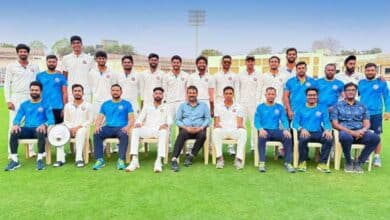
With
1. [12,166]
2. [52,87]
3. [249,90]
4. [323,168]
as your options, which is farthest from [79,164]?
[323,168]

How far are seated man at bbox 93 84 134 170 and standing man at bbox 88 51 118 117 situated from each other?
423 mm

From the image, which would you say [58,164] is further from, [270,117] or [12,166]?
[270,117]

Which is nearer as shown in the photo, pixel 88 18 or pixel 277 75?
pixel 277 75

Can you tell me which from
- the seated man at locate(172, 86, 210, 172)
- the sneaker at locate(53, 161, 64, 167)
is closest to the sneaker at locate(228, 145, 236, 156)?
the seated man at locate(172, 86, 210, 172)

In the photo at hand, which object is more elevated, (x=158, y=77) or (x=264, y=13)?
(x=264, y=13)

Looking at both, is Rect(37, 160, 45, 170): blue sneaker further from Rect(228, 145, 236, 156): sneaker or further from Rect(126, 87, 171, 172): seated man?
Rect(228, 145, 236, 156): sneaker

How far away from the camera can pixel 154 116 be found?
584cm

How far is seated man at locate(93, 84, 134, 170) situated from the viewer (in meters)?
5.46

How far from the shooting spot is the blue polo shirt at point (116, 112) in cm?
563

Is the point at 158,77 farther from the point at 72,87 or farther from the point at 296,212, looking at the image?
the point at 296,212

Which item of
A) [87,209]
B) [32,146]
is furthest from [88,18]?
[87,209]

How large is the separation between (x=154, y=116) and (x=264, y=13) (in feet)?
103

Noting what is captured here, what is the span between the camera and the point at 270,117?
219 inches

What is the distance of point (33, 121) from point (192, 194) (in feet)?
9.25
